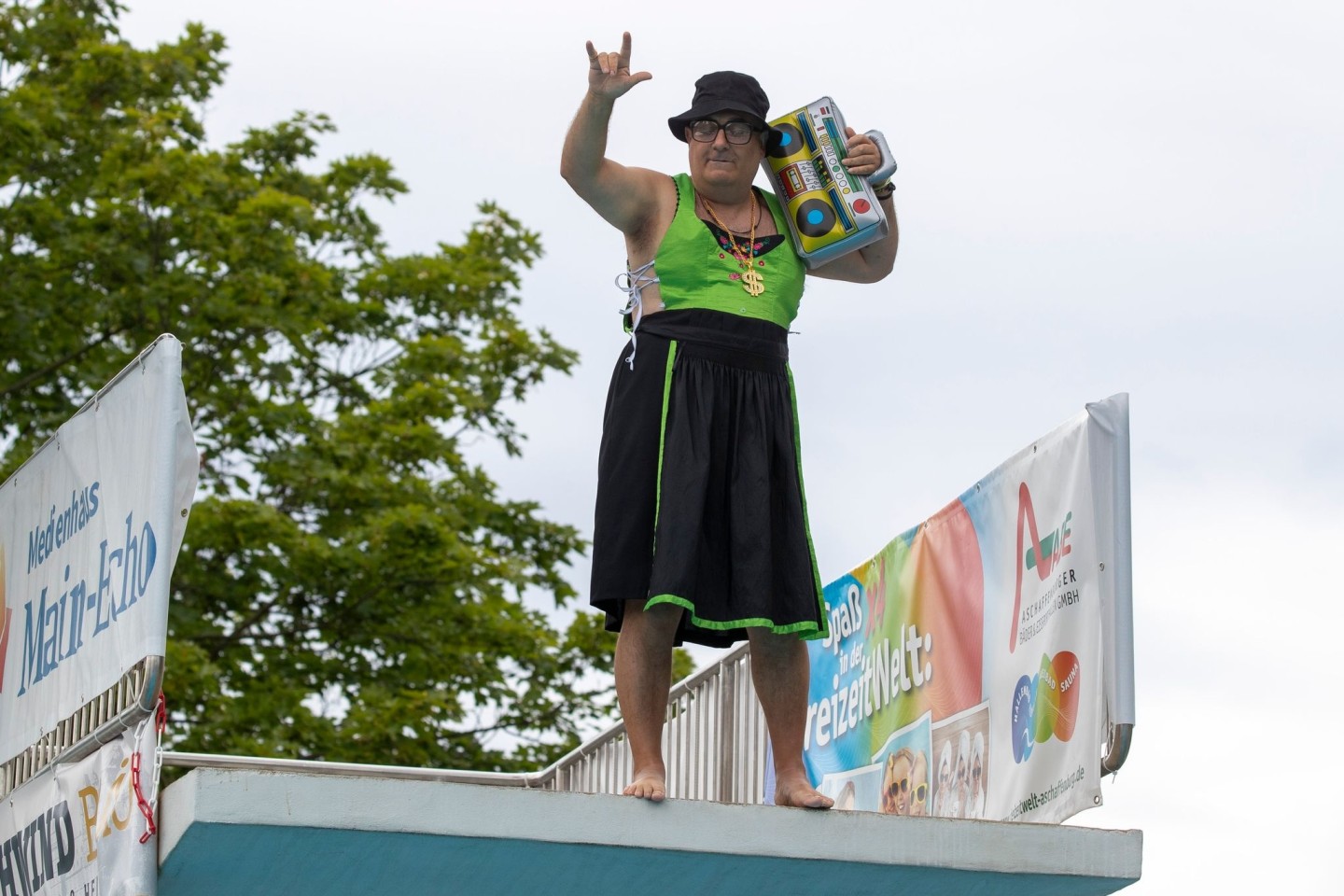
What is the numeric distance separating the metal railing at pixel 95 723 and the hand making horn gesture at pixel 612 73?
183 cm

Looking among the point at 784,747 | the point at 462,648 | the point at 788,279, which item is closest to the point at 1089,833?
the point at 784,747

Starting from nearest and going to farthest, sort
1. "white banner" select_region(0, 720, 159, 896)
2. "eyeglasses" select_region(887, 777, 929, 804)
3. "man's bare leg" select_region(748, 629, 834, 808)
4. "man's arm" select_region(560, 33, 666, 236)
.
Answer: "white banner" select_region(0, 720, 159, 896)
"man's arm" select_region(560, 33, 666, 236)
"man's bare leg" select_region(748, 629, 834, 808)
"eyeglasses" select_region(887, 777, 929, 804)

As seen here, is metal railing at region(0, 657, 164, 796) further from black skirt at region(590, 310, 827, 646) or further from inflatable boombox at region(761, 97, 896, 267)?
inflatable boombox at region(761, 97, 896, 267)

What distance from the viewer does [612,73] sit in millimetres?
5680

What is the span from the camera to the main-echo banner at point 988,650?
6430mm

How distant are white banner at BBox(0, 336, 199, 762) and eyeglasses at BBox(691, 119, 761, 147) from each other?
1565 mm

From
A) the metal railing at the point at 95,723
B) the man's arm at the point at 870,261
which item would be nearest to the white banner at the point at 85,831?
the metal railing at the point at 95,723

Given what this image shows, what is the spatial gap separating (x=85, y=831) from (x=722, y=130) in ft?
8.24

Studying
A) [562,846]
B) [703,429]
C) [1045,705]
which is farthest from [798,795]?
[1045,705]

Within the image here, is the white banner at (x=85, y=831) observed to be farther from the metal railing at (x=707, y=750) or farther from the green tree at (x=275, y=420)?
the green tree at (x=275, y=420)

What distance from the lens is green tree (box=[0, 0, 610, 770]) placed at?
1638 cm

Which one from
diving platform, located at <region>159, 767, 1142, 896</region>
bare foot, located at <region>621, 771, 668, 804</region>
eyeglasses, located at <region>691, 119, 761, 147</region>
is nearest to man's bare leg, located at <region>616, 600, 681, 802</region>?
bare foot, located at <region>621, 771, 668, 804</region>

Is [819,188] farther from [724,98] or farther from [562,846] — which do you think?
[562,846]

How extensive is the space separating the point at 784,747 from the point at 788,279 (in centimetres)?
132
